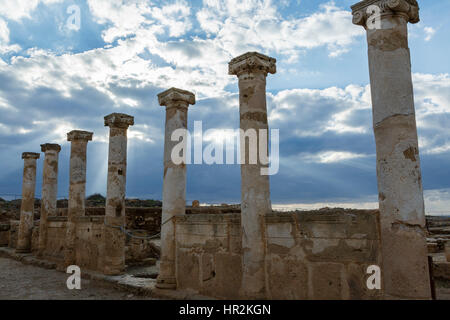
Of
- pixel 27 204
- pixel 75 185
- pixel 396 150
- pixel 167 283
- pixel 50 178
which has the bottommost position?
pixel 167 283

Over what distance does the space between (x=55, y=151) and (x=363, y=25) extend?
1263 cm

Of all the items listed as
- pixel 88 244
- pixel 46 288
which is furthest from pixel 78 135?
pixel 46 288

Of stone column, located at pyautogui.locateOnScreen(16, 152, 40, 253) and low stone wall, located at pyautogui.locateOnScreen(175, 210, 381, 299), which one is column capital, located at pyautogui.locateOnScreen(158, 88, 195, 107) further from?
stone column, located at pyautogui.locateOnScreen(16, 152, 40, 253)

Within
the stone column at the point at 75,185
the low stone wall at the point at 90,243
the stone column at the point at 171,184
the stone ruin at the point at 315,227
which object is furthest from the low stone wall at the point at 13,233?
the stone ruin at the point at 315,227

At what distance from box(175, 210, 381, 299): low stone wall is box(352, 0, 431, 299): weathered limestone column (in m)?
0.32

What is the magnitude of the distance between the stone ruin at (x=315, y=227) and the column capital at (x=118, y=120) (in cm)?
249

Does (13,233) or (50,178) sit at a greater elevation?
(50,178)

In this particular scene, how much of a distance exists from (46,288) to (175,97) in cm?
563

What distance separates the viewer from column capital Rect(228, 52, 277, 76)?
6.25 meters

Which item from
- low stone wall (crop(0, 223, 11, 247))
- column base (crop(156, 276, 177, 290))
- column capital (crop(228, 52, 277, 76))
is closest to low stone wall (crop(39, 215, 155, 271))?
column base (crop(156, 276, 177, 290))

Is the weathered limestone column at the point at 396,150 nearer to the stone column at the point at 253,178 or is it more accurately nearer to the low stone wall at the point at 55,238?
the stone column at the point at 253,178

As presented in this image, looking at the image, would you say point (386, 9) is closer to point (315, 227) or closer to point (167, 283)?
point (315, 227)

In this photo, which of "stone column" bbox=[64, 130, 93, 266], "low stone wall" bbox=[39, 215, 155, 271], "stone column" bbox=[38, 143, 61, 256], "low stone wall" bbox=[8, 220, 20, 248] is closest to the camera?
"low stone wall" bbox=[39, 215, 155, 271]

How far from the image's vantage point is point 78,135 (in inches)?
468
